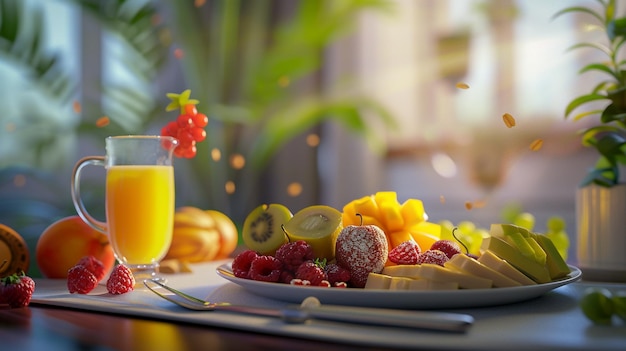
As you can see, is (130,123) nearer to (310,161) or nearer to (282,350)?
(310,161)

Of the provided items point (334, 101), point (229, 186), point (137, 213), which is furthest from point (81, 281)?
point (334, 101)

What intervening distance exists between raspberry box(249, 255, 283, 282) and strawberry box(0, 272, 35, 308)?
0.31 metres

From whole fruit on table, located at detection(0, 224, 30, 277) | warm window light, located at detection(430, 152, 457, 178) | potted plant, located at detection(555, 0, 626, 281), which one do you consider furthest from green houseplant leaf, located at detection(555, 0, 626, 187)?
warm window light, located at detection(430, 152, 457, 178)

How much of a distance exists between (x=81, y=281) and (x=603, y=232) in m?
0.87

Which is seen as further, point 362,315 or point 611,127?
point 611,127

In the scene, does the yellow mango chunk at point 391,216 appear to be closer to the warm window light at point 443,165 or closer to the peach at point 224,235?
the peach at point 224,235

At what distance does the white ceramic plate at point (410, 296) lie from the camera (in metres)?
0.75

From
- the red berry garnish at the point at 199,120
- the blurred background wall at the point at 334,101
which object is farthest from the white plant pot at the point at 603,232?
the blurred background wall at the point at 334,101

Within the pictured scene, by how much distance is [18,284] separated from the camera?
89 cm

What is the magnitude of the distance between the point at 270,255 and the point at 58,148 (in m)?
3.62

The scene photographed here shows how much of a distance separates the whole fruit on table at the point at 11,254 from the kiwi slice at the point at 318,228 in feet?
1.57

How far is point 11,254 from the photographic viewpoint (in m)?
1.12

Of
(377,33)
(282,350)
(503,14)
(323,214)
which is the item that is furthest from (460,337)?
(377,33)

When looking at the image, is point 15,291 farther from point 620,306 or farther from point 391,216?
point 620,306
